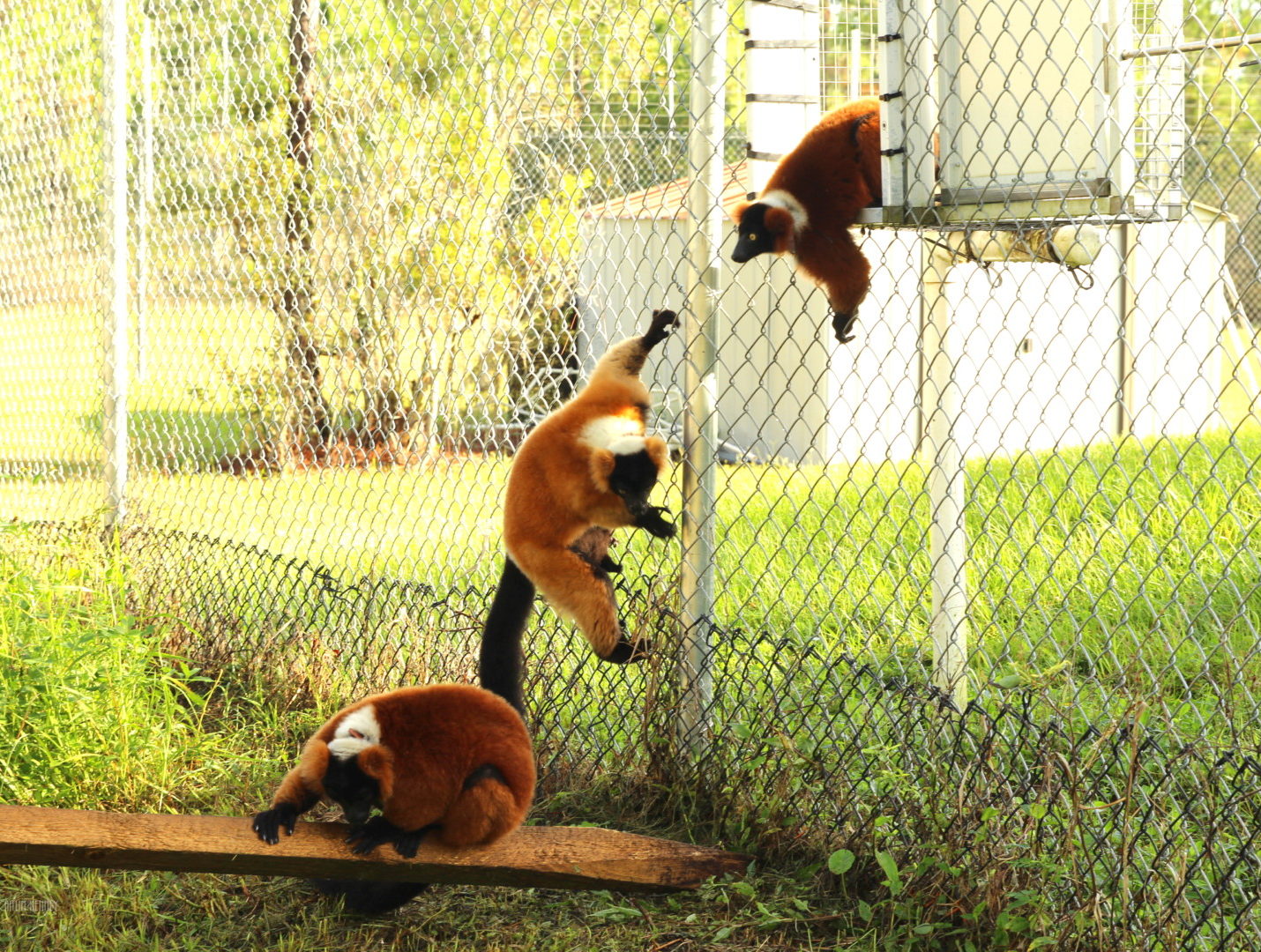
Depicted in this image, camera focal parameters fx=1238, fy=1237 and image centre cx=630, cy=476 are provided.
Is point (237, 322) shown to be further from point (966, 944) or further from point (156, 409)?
point (966, 944)

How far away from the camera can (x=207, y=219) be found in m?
6.20

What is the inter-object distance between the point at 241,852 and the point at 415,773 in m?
0.48

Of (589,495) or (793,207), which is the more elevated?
(793,207)

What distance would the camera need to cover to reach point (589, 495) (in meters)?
2.86

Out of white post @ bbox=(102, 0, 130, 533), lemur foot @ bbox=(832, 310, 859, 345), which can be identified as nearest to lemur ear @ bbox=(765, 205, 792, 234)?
lemur foot @ bbox=(832, 310, 859, 345)

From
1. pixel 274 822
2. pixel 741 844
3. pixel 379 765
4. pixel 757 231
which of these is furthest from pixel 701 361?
pixel 274 822

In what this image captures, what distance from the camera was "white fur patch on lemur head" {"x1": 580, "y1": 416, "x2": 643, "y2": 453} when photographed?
2.76m

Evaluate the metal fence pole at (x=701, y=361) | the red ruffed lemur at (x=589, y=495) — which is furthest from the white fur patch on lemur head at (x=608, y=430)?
the metal fence pole at (x=701, y=361)

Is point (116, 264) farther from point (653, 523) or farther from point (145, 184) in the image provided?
point (653, 523)

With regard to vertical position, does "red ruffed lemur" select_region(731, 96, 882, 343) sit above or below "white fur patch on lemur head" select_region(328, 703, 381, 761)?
above

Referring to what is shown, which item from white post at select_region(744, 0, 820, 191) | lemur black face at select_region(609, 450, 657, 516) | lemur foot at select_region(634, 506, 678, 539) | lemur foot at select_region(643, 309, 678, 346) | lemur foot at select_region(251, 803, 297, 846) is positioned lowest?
lemur foot at select_region(251, 803, 297, 846)

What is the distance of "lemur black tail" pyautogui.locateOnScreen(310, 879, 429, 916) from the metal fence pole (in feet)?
3.10

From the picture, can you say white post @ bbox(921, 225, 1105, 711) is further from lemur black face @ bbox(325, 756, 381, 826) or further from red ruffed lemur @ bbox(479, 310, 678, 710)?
lemur black face @ bbox(325, 756, 381, 826)

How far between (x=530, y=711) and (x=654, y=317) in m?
1.86
